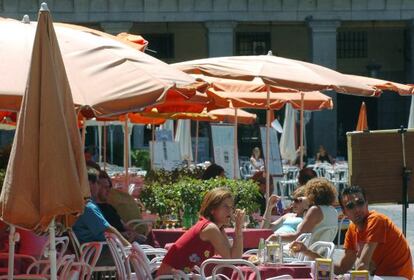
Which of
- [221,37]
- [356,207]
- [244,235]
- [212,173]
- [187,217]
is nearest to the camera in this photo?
[356,207]

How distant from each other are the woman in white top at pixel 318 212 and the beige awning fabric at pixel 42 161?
4230mm

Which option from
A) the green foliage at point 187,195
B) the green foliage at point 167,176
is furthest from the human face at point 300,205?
the green foliage at point 167,176

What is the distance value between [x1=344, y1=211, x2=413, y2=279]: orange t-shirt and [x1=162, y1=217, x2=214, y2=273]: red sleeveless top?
1253mm

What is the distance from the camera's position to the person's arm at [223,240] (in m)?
9.63

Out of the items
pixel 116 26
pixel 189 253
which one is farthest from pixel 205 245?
pixel 116 26

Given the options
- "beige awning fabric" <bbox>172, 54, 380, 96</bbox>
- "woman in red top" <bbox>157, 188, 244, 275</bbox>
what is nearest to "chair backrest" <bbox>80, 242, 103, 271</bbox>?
"woman in red top" <bbox>157, 188, 244, 275</bbox>

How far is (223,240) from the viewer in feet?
31.9

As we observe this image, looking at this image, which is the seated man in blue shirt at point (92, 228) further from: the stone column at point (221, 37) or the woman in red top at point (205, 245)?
the stone column at point (221, 37)

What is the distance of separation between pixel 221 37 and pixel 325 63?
3870 millimetres

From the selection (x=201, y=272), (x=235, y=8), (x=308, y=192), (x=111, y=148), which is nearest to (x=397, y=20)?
(x=235, y=8)

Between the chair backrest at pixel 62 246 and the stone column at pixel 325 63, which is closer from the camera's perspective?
the chair backrest at pixel 62 246

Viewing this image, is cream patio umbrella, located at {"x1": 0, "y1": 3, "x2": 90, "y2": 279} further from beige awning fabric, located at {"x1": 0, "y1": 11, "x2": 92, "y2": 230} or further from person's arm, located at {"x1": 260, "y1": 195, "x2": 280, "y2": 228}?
person's arm, located at {"x1": 260, "y1": 195, "x2": 280, "y2": 228}

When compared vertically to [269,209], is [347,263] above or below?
below

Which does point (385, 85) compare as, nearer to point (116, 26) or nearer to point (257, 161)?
point (257, 161)
